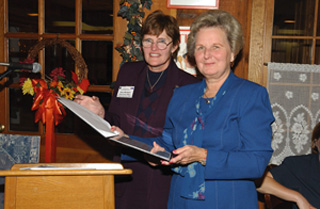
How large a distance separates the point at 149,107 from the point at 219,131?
0.63m

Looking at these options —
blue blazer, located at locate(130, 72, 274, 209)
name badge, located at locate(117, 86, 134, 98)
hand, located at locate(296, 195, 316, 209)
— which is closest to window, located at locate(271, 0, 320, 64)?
hand, located at locate(296, 195, 316, 209)

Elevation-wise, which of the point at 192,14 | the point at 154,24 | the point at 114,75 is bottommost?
the point at 114,75

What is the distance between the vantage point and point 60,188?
1050 mm

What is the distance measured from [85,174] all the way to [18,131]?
2244 mm

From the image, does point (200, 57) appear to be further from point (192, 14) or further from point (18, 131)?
point (18, 131)

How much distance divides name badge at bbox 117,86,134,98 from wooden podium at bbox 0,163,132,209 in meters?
0.81

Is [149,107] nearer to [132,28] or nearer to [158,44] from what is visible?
[158,44]

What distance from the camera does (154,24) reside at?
1.74m

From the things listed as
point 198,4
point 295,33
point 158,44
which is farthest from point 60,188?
point 295,33

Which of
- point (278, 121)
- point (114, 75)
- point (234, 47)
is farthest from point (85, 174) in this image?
point (278, 121)

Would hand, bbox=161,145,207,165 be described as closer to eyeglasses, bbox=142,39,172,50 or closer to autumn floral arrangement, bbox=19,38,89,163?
eyeglasses, bbox=142,39,172,50

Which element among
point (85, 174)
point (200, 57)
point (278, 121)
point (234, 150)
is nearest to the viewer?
point (85, 174)

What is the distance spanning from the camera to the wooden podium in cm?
103

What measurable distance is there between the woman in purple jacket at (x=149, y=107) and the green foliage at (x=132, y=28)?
1.98ft
